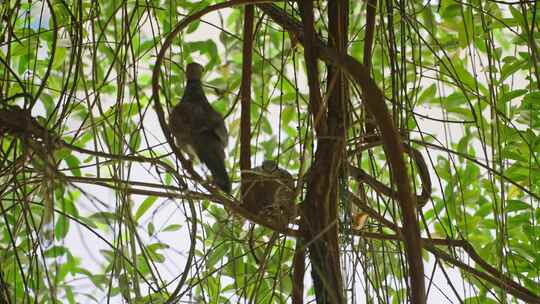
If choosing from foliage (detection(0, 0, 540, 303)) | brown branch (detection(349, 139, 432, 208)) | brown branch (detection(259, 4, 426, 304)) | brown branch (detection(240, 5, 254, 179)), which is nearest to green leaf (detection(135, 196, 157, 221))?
foliage (detection(0, 0, 540, 303))

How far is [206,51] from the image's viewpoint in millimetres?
1693

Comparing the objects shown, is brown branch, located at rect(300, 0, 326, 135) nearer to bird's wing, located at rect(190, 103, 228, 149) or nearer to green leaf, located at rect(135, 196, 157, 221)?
bird's wing, located at rect(190, 103, 228, 149)

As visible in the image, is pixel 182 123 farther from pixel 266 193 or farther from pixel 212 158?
pixel 266 193

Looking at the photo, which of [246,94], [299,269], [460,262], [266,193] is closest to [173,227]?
[266,193]

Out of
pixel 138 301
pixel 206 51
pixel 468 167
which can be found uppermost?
pixel 206 51

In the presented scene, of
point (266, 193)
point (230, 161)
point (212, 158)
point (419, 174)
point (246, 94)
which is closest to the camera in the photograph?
point (419, 174)

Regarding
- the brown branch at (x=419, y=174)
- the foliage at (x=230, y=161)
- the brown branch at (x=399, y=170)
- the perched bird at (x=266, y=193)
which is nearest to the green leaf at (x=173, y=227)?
the foliage at (x=230, y=161)

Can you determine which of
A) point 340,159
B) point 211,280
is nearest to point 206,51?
point 211,280

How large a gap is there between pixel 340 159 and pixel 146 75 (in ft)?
3.80

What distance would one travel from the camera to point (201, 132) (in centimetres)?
129

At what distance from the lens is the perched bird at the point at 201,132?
1274 millimetres

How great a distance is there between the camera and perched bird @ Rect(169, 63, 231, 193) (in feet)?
4.18

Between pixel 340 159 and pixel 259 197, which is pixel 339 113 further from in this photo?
pixel 259 197

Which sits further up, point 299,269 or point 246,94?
point 246,94
